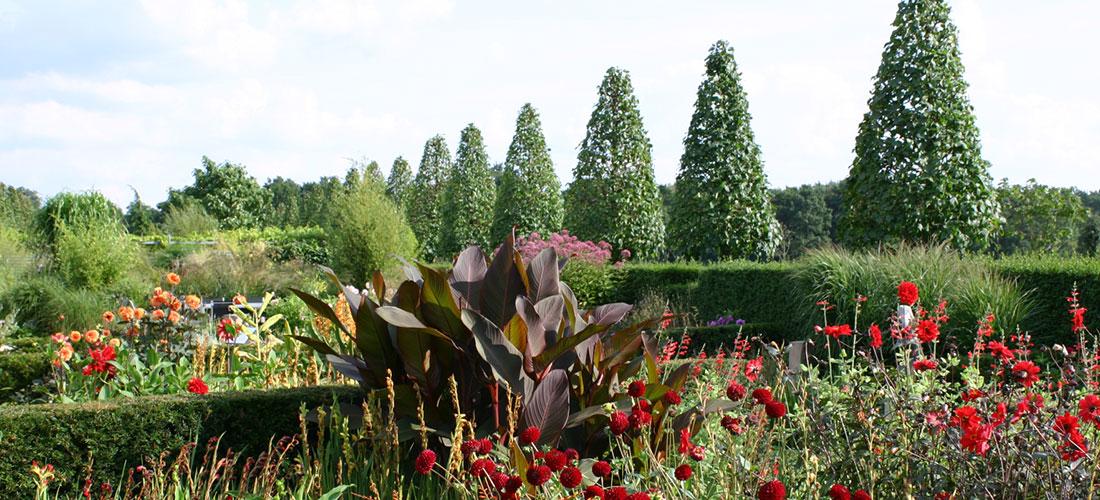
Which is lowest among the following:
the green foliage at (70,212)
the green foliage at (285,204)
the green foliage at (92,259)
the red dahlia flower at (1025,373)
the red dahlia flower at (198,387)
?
the red dahlia flower at (198,387)

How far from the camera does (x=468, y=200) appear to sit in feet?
72.2

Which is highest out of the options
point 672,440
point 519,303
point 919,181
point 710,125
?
point 710,125

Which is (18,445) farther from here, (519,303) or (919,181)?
(919,181)

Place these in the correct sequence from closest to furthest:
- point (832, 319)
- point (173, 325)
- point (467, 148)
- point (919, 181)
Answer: point (173, 325) → point (832, 319) → point (919, 181) → point (467, 148)

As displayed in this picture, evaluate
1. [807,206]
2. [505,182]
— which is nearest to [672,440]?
[505,182]

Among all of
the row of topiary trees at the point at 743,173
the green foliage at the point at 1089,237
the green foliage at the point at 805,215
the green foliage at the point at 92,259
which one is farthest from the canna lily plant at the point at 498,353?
the green foliage at the point at 805,215

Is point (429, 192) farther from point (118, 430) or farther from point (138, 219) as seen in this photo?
point (118, 430)

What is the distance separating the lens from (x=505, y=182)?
18.8m

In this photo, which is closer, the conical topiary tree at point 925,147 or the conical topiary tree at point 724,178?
the conical topiary tree at point 925,147

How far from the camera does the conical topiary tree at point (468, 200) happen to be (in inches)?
866

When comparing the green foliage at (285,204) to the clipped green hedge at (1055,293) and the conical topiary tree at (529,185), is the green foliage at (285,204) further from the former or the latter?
the clipped green hedge at (1055,293)

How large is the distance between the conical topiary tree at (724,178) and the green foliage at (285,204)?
2541 cm

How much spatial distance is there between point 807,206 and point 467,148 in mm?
18197

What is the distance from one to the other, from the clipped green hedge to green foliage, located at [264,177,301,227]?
105ft
